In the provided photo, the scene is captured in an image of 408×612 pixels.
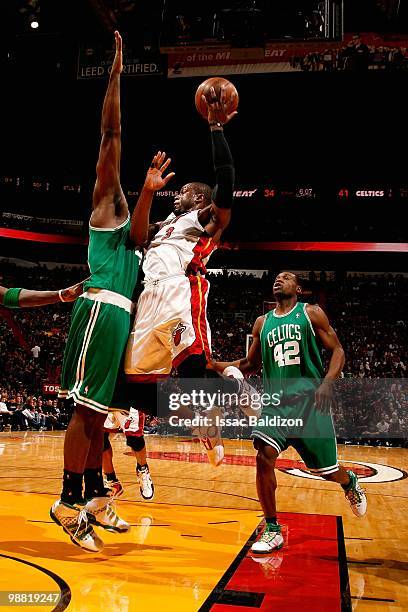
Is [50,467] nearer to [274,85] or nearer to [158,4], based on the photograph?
[158,4]

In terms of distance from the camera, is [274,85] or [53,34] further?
[274,85]

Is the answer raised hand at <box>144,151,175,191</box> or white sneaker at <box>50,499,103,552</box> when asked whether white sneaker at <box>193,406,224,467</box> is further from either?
raised hand at <box>144,151,175,191</box>

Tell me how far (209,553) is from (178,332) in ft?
5.05

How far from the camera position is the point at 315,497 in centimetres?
703

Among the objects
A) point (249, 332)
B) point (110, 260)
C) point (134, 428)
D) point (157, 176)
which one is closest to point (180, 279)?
point (110, 260)

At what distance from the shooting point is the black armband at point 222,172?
3.48m

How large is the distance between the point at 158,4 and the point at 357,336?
13532 millimetres

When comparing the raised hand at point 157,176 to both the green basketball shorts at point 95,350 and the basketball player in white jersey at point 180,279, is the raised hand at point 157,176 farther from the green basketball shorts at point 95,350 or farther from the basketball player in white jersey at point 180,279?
the green basketball shorts at point 95,350

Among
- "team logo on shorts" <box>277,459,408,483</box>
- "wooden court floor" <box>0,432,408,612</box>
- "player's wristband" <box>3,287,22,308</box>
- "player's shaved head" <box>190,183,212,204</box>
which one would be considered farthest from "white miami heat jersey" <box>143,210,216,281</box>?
"team logo on shorts" <box>277,459,408,483</box>

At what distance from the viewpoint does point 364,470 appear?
10.1 metres

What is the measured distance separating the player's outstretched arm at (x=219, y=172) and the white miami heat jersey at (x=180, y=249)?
0.09m

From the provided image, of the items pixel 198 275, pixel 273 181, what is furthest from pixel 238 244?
pixel 198 275

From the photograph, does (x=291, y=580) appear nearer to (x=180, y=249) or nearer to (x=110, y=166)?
(x=180, y=249)

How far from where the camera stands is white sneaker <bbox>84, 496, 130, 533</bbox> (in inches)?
139
